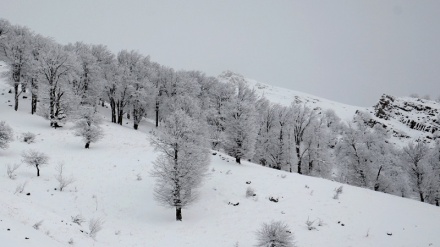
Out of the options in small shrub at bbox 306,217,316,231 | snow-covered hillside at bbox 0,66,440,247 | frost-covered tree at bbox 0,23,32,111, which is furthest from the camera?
frost-covered tree at bbox 0,23,32,111

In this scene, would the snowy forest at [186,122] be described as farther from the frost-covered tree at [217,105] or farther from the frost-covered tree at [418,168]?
the frost-covered tree at [217,105]

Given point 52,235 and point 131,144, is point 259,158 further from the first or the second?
point 52,235

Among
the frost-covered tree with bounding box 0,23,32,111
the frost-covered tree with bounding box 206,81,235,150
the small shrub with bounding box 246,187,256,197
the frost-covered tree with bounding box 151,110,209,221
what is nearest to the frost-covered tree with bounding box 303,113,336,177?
the frost-covered tree with bounding box 206,81,235,150

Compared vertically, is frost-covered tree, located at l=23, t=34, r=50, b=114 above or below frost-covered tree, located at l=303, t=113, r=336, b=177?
above

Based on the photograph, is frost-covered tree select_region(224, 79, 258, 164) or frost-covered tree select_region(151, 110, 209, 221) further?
frost-covered tree select_region(224, 79, 258, 164)

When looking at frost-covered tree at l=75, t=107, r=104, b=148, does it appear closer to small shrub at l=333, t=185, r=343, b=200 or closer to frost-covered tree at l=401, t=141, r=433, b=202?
small shrub at l=333, t=185, r=343, b=200

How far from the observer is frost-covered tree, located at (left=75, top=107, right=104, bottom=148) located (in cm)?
3156

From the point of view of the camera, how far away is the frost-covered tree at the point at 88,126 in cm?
3156

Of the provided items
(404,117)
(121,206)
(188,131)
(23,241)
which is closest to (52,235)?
(23,241)

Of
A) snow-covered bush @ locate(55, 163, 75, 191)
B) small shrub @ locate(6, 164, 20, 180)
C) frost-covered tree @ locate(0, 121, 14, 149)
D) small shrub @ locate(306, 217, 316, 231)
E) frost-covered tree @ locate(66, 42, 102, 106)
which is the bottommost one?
small shrub @ locate(306, 217, 316, 231)

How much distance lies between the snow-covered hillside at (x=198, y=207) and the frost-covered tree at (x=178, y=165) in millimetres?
1796

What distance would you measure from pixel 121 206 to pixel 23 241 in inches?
559

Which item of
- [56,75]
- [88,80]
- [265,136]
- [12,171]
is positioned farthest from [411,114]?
[12,171]

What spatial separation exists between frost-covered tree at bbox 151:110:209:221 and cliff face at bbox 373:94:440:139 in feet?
240
